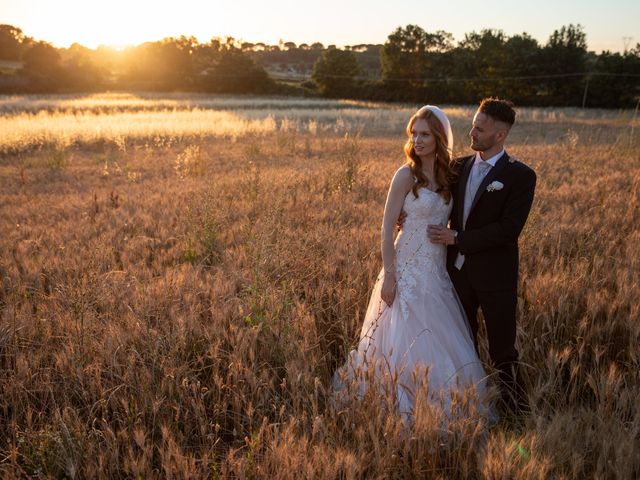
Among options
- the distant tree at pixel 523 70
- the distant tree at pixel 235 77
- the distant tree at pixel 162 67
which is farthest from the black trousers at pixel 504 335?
the distant tree at pixel 162 67

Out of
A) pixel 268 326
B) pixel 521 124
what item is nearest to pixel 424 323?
pixel 268 326

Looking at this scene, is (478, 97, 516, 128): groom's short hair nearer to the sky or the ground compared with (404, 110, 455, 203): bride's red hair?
nearer to the sky

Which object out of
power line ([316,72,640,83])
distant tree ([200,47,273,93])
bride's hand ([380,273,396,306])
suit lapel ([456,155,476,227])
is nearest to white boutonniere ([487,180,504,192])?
suit lapel ([456,155,476,227])

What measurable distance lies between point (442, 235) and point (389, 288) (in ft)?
1.71

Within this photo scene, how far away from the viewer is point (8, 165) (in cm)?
1305

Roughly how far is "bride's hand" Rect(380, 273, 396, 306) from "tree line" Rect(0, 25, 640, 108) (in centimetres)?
5537

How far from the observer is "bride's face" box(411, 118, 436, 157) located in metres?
2.96

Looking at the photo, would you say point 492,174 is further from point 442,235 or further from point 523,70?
point 523,70

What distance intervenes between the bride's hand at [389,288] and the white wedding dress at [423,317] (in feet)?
0.13

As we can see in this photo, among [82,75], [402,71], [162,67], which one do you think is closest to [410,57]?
[402,71]

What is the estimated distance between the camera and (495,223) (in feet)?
8.91

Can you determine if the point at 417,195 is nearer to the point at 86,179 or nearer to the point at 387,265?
the point at 387,265

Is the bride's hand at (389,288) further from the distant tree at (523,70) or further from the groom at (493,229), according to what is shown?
the distant tree at (523,70)

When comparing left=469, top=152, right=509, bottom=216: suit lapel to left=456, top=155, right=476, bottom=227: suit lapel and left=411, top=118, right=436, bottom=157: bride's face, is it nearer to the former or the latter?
left=456, top=155, right=476, bottom=227: suit lapel
